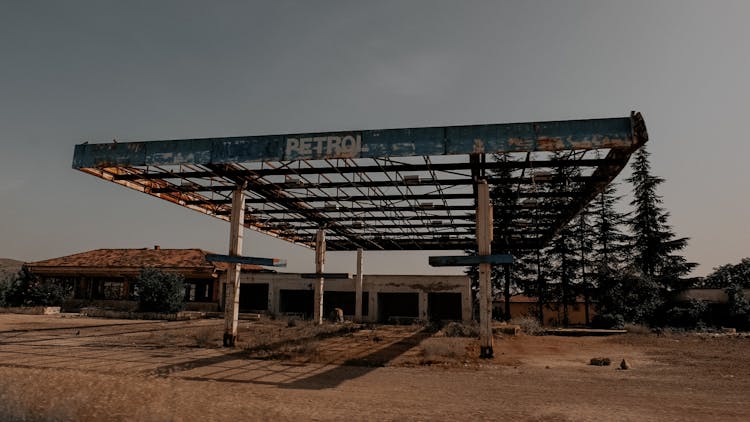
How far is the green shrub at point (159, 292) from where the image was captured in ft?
108

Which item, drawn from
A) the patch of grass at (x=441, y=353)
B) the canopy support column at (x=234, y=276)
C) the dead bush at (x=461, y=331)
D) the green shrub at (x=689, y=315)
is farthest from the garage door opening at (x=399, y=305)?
the canopy support column at (x=234, y=276)

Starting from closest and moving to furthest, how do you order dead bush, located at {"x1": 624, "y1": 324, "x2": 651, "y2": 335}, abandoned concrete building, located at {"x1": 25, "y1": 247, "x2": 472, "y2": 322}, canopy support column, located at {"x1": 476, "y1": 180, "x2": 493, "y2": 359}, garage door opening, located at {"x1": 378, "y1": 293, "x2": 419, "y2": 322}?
1. canopy support column, located at {"x1": 476, "y1": 180, "x2": 493, "y2": 359}
2. dead bush, located at {"x1": 624, "y1": 324, "x2": 651, "y2": 335}
3. abandoned concrete building, located at {"x1": 25, "y1": 247, "x2": 472, "y2": 322}
4. garage door opening, located at {"x1": 378, "y1": 293, "x2": 419, "y2": 322}

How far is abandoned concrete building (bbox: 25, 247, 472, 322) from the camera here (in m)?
35.5

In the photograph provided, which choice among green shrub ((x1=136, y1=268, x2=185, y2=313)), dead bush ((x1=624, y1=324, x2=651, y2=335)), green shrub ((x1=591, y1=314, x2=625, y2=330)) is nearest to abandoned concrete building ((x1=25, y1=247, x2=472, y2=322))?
green shrub ((x1=136, y1=268, x2=185, y2=313))

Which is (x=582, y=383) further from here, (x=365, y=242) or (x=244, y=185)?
(x=365, y=242)

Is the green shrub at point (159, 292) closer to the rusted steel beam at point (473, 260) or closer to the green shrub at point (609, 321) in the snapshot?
the rusted steel beam at point (473, 260)

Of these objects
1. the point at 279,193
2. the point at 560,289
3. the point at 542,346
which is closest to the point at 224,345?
the point at 279,193

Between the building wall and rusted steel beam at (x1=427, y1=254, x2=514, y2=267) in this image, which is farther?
the building wall

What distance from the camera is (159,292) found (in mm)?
32938

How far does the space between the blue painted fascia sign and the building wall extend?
2088 centimetres

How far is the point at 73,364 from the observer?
13.1 m

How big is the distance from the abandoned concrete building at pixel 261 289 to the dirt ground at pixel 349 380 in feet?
47.6

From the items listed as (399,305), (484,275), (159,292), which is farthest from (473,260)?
(159,292)

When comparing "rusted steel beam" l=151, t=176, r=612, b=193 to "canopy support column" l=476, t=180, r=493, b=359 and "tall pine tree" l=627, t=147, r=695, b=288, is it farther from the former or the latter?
"tall pine tree" l=627, t=147, r=695, b=288
